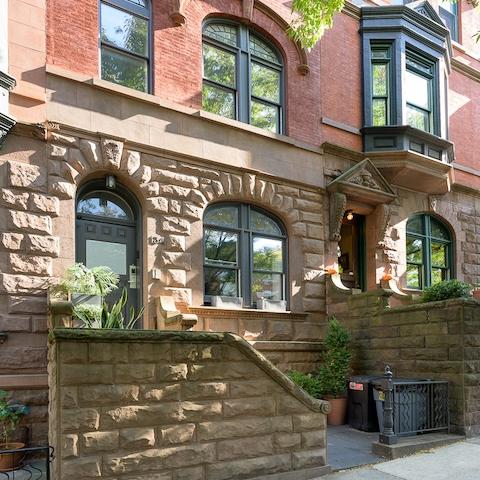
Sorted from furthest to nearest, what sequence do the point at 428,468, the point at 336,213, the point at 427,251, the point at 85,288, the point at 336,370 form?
1. the point at 427,251
2. the point at 336,213
3. the point at 336,370
4. the point at 85,288
5. the point at 428,468

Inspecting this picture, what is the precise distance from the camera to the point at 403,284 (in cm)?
1373

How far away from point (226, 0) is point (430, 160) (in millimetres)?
6470

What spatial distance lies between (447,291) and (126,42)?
313 inches

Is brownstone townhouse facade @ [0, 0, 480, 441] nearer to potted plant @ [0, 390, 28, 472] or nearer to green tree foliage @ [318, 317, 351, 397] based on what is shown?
potted plant @ [0, 390, 28, 472]

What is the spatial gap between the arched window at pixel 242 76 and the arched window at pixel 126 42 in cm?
143

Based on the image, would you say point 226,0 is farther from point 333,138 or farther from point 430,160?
point 430,160

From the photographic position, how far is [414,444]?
775 cm

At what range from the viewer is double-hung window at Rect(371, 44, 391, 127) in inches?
545

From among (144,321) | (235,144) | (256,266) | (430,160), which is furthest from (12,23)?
(430,160)

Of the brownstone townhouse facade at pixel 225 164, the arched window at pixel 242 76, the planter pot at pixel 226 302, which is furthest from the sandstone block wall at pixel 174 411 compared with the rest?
the arched window at pixel 242 76

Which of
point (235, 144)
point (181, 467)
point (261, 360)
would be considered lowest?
point (181, 467)

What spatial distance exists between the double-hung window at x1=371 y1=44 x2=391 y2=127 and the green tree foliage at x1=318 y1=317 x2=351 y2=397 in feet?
19.9

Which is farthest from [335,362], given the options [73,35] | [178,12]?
[73,35]

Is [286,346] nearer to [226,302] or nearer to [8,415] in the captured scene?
[226,302]
